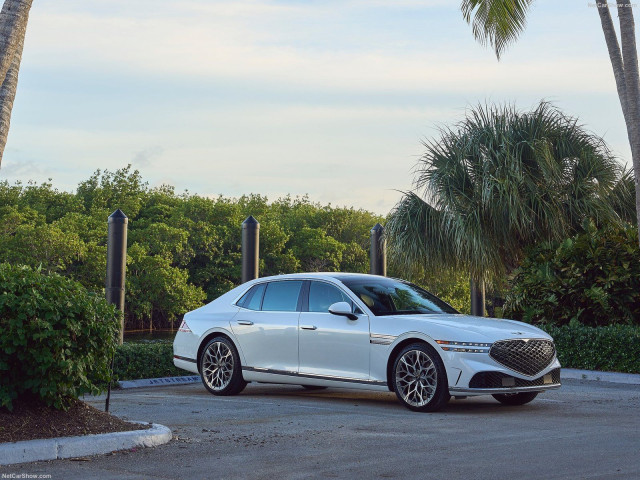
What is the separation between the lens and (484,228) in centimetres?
1991

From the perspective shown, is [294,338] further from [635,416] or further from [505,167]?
[505,167]

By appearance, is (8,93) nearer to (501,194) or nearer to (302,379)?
(302,379)

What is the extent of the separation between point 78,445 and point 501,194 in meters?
13.7

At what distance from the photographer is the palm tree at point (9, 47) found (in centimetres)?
945

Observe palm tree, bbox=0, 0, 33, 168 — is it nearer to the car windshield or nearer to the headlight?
the car windshield

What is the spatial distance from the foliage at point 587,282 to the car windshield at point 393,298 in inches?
250

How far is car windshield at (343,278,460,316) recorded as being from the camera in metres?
11.4

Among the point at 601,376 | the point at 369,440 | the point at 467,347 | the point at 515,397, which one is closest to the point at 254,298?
the point at 467,347

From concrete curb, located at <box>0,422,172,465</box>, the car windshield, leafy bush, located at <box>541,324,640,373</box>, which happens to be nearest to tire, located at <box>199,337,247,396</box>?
the car windshield

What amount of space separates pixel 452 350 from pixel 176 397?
13.1 feet

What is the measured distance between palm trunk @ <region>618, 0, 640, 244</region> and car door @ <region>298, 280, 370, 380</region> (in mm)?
8444

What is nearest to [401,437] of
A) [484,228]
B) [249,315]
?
[249,315]

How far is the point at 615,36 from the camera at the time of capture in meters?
18.9

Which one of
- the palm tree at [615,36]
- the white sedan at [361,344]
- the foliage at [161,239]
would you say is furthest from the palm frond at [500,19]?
the foliage at [161,239]
